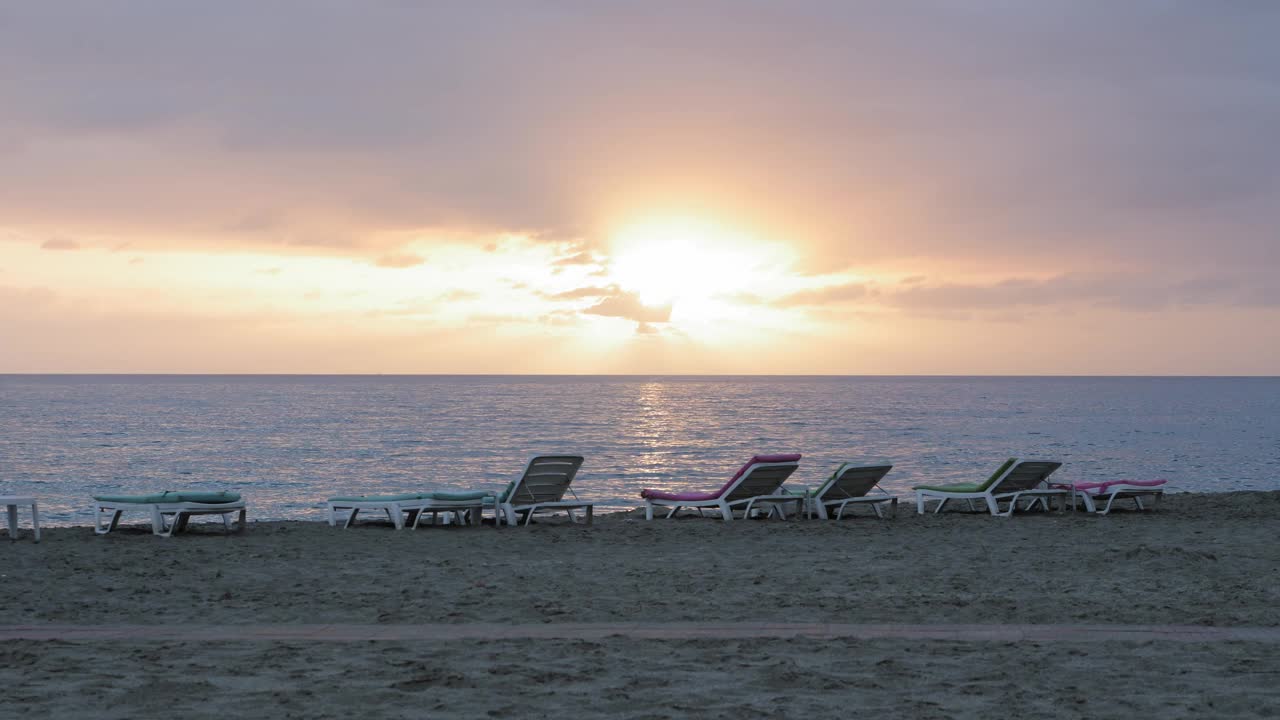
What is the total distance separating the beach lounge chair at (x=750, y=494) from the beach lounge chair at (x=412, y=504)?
2257 millimetres

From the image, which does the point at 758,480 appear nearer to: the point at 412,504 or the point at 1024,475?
the point at 1024,475

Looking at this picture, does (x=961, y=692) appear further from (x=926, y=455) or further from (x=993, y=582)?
(x=926, y=455)

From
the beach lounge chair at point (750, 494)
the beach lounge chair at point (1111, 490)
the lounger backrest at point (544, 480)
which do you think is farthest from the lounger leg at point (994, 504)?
the lounger backrest at point (544, 480)

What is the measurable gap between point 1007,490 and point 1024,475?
0.32 metres

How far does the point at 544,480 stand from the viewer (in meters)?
15.7

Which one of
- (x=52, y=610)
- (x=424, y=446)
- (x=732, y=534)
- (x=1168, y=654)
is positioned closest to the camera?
(x=1168, y=654)

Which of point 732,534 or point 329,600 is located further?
point 732,534

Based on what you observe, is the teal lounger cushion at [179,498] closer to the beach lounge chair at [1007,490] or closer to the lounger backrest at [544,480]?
the lounger backrest at [544,480]

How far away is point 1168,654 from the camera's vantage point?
709cm

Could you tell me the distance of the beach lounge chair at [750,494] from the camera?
15914 millimetres

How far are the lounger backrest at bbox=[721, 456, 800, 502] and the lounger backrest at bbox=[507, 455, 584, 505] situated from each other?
6.93 ft

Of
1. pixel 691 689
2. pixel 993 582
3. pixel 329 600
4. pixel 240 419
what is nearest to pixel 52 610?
pixel 329 600

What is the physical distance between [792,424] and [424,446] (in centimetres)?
3093

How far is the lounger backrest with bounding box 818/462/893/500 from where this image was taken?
16.3 m
